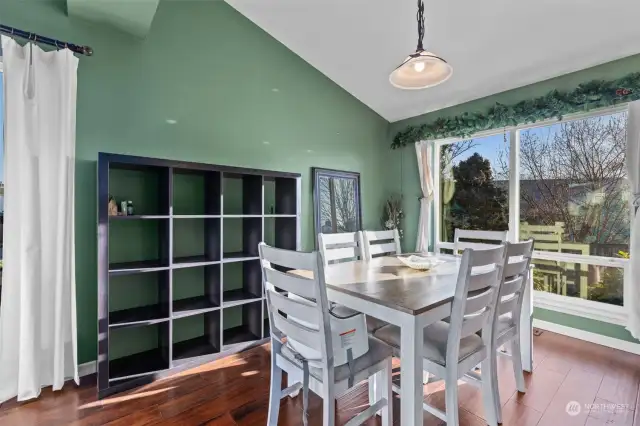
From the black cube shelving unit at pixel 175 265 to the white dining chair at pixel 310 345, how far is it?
108cm

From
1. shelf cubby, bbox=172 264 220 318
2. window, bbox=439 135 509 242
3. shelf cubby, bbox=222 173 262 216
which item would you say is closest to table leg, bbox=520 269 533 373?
window, bbox=439 135 509 242

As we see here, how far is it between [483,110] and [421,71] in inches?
80.6

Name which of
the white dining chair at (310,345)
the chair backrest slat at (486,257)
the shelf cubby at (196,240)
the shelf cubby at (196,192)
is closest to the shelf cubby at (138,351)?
the shelf cubby at (196,240)

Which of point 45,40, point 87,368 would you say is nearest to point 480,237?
point 87,368

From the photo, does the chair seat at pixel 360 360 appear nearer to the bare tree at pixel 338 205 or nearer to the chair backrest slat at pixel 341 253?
the chair backrest slat at pixel 341 253

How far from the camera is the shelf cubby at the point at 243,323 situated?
2768 mm

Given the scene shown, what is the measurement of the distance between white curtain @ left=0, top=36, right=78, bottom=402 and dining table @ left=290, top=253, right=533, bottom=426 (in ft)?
5.43

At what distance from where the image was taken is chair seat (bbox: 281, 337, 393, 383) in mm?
1423

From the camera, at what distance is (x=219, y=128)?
2.95 metres

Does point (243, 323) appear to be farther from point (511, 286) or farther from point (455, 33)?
point (455, 33)

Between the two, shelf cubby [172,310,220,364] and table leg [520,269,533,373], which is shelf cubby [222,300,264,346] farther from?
table leg [520,269,533,373]

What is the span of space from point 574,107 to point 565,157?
19.8 inches

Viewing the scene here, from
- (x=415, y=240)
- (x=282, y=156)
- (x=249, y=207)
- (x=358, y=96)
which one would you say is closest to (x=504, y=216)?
(x=415, y=240)

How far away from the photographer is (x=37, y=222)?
2.01 m
